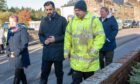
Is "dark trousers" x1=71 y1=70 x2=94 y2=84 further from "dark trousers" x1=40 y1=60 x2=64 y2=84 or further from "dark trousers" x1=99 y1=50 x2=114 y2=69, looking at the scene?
"dark trousers" x1=99 y1=50 x2=114 y2=69

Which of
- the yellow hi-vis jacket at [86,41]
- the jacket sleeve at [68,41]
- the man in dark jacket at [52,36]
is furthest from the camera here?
the man in dark jacket at [52,36]

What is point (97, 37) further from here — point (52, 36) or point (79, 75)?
point (52, 36)

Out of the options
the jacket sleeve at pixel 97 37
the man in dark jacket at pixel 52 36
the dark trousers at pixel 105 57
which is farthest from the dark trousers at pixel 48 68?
the jacket sleeve at pixel 97 37

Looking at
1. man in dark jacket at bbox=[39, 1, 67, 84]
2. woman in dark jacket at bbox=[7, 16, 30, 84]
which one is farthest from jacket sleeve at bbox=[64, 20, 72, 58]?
woman in dark jacket at bbox=[7, 16, 30, 84]

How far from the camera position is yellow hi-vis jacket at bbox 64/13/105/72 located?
603 centimetres

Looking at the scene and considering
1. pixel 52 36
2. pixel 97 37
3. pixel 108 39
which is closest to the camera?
pixel 97 37

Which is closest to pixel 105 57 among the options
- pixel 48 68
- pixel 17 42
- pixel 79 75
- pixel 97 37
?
pixel 48 68

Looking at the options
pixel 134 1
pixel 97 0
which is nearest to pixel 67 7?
pixel 97 0

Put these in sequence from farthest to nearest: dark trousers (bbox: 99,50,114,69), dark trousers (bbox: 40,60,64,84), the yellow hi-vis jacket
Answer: dark trousers (bbox: 99,50,114,69) → dark trousers (bbox: 40,60,64,84) → the yellow hi-vis jacket

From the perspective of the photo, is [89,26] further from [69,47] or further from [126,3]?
[126,3]

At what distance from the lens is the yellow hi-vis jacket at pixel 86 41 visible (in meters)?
6.03

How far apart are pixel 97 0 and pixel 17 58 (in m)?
63.1

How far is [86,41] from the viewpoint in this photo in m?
6.07

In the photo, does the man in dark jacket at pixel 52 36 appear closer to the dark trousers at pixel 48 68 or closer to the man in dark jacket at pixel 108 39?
the dark trousers at pixel 48 68
